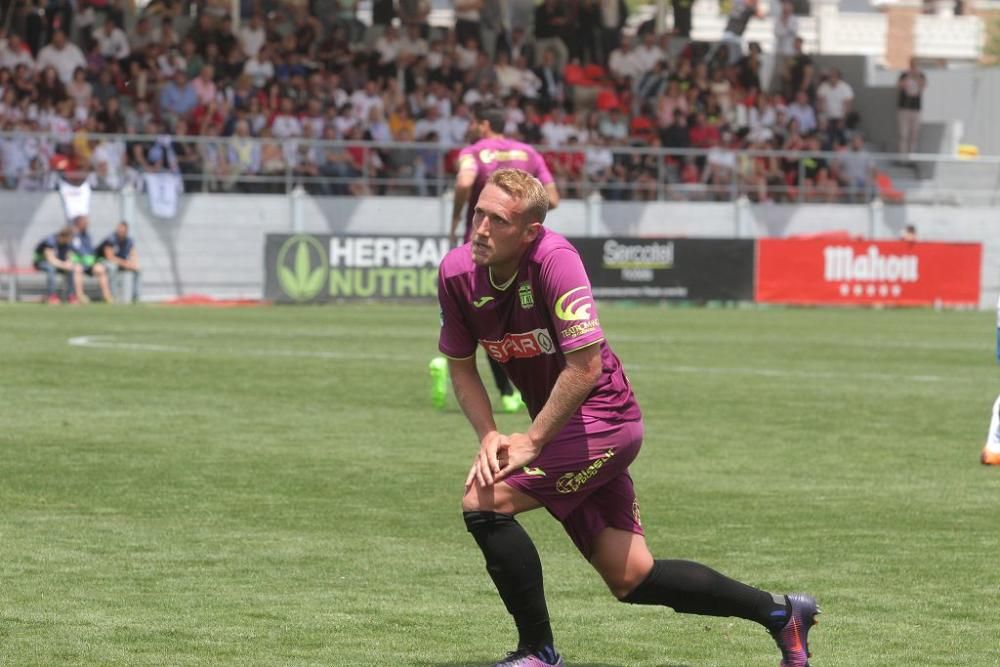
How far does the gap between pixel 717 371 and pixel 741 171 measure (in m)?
17.4

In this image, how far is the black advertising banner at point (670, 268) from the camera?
33.1 metres

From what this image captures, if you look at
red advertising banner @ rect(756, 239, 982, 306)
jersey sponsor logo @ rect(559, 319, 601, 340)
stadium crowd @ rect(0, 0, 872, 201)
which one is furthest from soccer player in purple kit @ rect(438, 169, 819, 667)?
red advertising banner @ rect(756, 239, 982, 306)

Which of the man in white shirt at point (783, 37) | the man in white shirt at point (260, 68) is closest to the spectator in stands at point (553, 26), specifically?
the man in white shirt at point (783, 37)

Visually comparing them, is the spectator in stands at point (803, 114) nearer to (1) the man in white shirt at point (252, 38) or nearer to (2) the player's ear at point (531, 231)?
(1) the man in white shirt at point (252, 38)

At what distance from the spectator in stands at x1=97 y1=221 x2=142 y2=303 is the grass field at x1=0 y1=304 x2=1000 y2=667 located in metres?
10.8

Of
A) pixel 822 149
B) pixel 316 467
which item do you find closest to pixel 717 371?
pixel 316 467

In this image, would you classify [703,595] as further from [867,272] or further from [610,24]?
[610,24]

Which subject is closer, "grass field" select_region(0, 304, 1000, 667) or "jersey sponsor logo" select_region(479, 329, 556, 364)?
"jersey sponsor logo" select_region(479, 329, 556, 364)

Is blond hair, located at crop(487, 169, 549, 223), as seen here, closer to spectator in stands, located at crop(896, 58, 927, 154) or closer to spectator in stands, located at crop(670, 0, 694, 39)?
spectator in stands, located at crop(896, 58, 927, 154)

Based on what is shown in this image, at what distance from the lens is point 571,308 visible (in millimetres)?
5527

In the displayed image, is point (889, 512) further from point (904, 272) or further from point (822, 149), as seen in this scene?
point (822, 149)

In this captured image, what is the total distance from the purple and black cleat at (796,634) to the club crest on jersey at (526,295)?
1358mm

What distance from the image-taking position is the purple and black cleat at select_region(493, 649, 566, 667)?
228 inches

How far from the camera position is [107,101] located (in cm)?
3209
